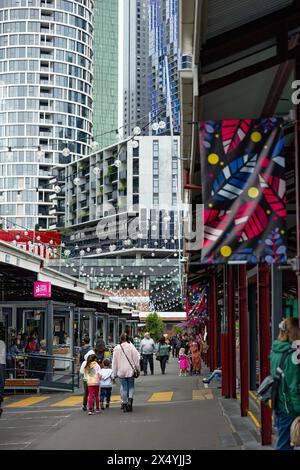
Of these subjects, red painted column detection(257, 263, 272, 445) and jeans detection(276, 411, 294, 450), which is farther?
red painted column detection(257, 263, 272, 445)

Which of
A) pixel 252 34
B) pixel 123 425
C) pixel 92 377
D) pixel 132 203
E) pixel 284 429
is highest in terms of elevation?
pixel 132 203

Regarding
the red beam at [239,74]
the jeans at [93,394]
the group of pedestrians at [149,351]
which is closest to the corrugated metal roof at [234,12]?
the red beam at [239,74]

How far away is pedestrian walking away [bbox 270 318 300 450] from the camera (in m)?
6.77

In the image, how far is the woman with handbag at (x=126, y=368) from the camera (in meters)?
15.5

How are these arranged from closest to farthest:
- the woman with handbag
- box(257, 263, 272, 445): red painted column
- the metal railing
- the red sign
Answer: box(257, 263, 272, 445): red painted column, the woman with handbag, the metal railing, the red sign

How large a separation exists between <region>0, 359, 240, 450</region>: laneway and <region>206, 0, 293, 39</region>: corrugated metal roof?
5797 mm

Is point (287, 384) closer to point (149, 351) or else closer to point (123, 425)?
point (123, 425)

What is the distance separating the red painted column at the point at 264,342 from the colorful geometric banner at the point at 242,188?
342 cm

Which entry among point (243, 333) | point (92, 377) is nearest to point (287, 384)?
point (243, 333)

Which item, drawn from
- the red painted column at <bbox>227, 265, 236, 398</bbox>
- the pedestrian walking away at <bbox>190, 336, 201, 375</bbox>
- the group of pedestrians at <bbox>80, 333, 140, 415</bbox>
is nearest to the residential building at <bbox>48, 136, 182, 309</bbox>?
the pedestrian walking away at <bbox>190, 336, 201, 375</bbox>

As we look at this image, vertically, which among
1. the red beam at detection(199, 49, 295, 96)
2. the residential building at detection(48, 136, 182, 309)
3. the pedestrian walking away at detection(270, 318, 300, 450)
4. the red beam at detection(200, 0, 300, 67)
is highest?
the residential building at detection(48, 136, 182, 309)

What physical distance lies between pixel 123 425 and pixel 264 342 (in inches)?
163

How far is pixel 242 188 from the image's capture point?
6.75 m

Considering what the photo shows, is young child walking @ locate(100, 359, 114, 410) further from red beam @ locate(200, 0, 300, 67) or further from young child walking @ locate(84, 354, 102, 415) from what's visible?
red beam @ locate(200, 0, 300, 67)
